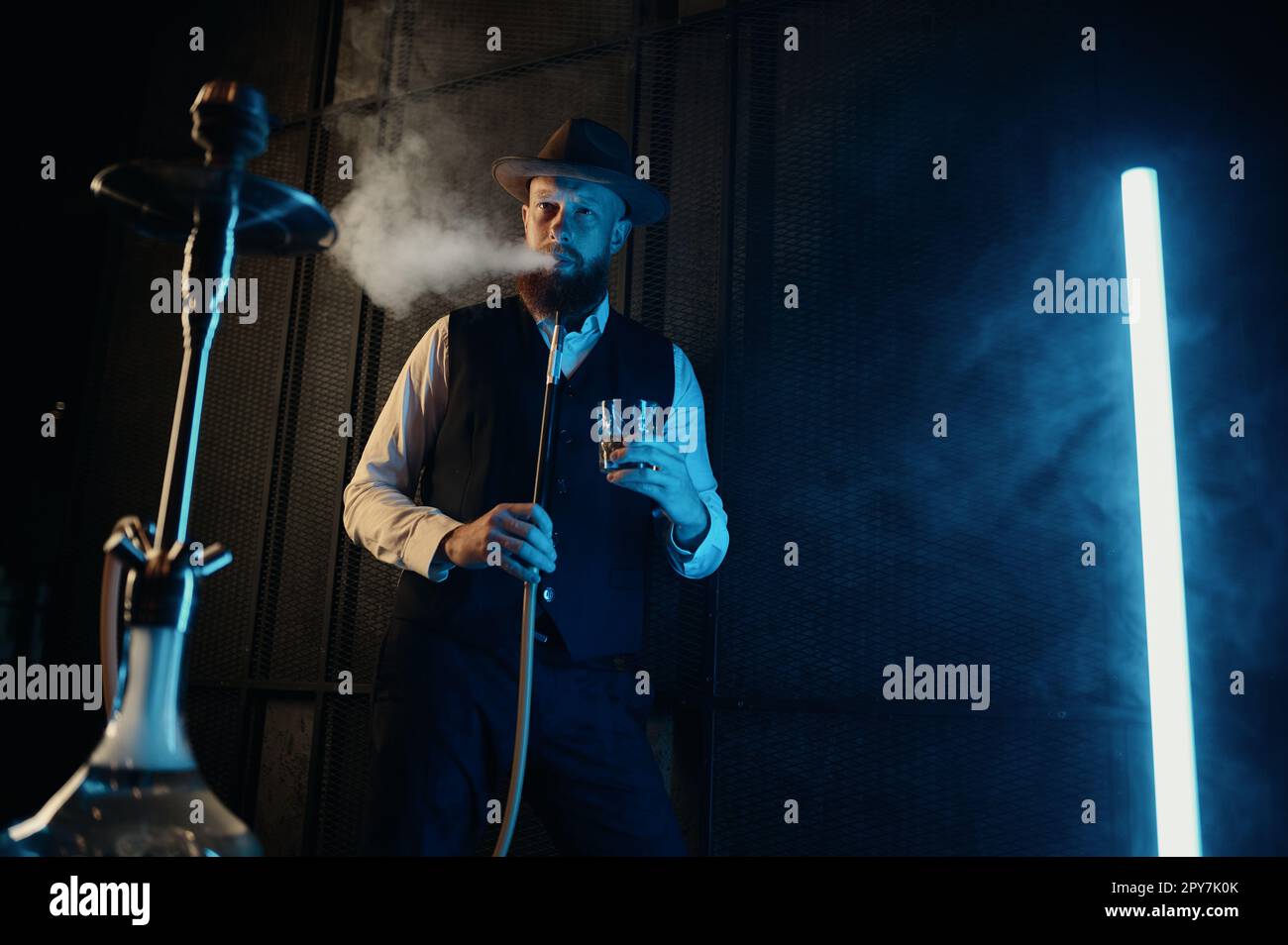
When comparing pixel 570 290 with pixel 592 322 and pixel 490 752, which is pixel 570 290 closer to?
pixel 592 322

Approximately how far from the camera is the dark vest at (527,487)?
2.06 m

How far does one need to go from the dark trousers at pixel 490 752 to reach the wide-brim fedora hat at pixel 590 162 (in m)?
1.13

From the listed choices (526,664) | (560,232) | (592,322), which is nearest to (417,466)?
(592,322)

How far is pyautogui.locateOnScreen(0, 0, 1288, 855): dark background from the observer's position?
2.24 meters

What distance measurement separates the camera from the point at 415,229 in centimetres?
323

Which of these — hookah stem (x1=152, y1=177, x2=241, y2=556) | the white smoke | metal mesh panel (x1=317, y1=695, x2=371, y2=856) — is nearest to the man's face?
the white smoke

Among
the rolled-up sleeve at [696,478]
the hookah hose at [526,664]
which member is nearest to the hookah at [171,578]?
the hookah hose at [526,664]

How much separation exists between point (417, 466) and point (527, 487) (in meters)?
0.32

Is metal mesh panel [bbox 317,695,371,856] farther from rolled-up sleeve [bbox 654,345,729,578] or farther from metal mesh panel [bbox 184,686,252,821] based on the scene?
rolled-up sleeve [bbox 654,345,729,578]

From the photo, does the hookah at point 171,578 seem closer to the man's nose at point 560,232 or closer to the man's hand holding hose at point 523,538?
the man's hand holding hose at point 523,538

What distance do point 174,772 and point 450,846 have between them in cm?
115

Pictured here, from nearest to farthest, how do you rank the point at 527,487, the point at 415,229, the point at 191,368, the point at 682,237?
the point at 191,368 < the point at 527,487 < the point at 682,237 < the point at 415,229

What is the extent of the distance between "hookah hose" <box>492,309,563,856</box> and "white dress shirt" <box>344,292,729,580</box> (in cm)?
34

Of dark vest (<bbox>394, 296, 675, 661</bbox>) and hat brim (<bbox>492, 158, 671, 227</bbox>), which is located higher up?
hat brim (<bbox>492, 158, 671, 227</bbox>)
